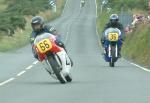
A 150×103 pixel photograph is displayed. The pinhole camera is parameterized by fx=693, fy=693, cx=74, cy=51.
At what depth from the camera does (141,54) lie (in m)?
35.3

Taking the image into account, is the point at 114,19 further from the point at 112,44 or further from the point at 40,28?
the point at 40,28

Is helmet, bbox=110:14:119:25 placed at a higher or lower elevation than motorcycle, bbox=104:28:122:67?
higher

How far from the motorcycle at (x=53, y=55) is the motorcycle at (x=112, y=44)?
8803mm

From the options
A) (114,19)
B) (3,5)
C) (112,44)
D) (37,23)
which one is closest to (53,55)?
(37,23)

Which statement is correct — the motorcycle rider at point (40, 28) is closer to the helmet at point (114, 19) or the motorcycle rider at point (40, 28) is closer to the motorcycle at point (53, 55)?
the motorcycle at point (53, 55)

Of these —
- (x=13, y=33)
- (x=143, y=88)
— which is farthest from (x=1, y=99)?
(x=13, y=33)

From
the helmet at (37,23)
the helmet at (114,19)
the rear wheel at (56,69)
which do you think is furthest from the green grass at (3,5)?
the rear wheel at (56,69)

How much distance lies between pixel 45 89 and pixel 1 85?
6.96 ft

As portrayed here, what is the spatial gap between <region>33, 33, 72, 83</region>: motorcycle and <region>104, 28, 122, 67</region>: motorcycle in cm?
880

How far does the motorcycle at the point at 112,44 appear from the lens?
27.3m

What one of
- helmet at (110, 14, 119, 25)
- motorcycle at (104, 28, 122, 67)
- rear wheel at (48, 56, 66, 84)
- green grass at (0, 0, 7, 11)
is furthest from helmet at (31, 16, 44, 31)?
green grass at (0, 0, 7, 11)

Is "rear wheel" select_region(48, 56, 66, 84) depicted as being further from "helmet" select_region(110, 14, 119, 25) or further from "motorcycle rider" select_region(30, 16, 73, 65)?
"helmet" select_region(110, 14, 119, 25)

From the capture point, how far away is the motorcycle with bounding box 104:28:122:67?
27.3 meters

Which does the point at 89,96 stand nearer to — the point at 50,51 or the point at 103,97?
the point at 103,97
